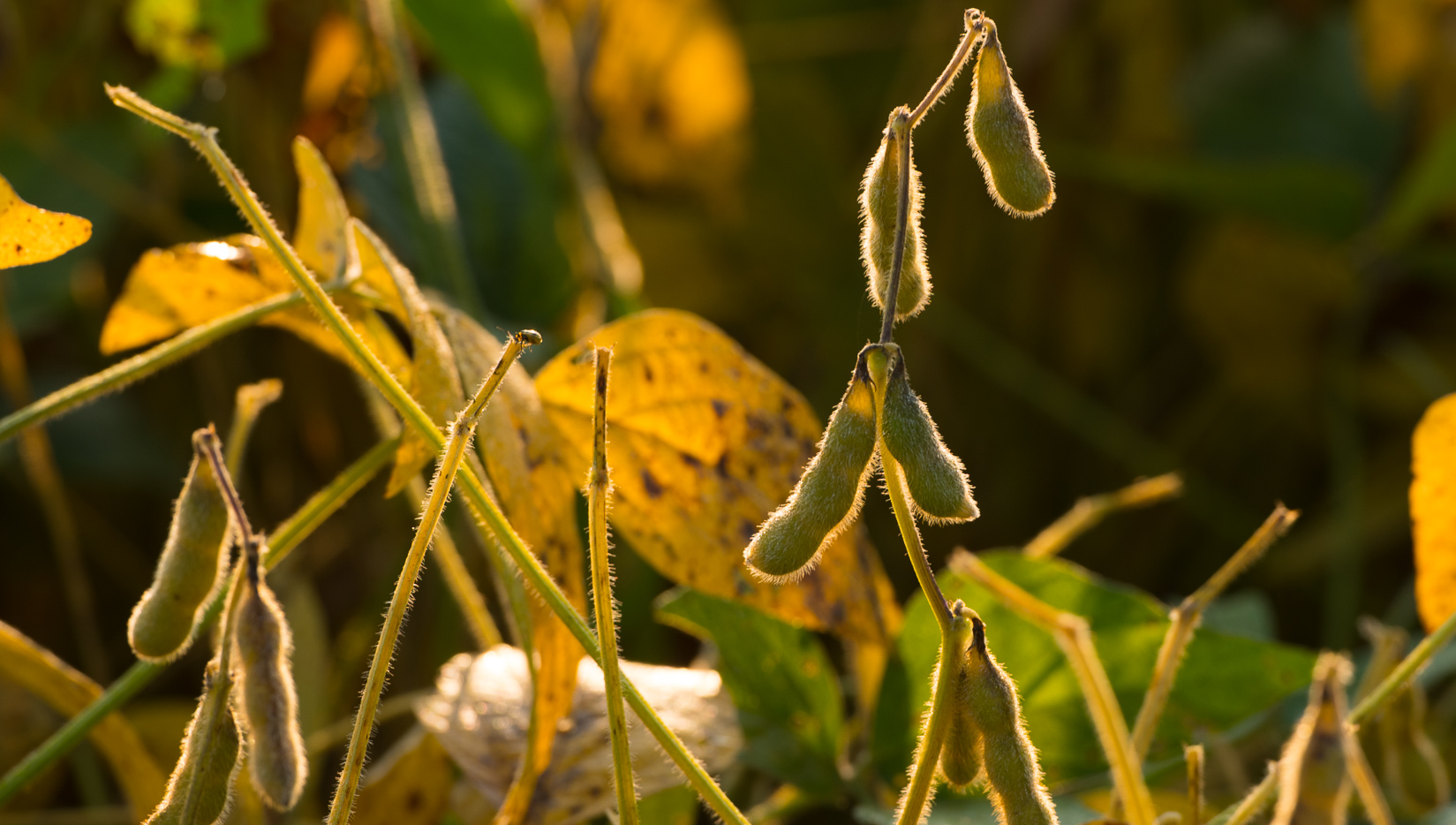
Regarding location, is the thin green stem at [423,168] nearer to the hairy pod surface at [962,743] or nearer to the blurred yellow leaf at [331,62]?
the blurred yellow leaf at [331,62]

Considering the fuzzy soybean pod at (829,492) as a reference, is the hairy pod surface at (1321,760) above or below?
below

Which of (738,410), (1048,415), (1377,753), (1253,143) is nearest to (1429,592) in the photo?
(1377,753)

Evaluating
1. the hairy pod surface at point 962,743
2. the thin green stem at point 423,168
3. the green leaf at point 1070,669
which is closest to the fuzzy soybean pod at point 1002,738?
the hairy pod surface at point 962,743

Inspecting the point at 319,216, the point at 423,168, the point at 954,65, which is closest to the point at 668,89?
the point at 423,168

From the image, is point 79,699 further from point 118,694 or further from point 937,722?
point 937,722

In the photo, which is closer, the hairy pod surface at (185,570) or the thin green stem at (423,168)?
the hairy pod surface at (185,570)

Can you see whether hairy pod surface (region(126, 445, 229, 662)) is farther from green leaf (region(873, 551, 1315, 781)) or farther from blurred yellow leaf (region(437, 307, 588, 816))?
green leaf (region(873, 551, 1315, 781))
